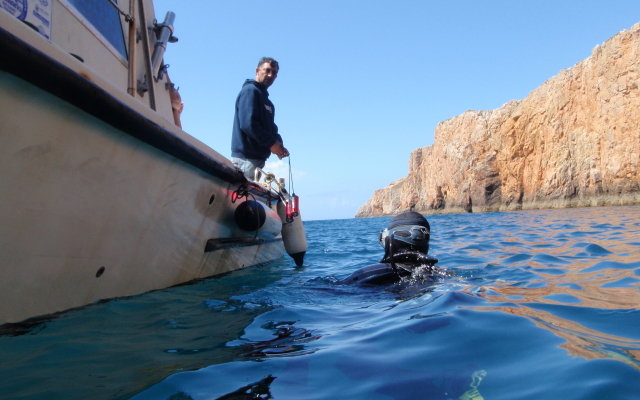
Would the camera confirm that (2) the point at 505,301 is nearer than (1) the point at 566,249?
Yes

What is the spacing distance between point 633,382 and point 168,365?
153cm

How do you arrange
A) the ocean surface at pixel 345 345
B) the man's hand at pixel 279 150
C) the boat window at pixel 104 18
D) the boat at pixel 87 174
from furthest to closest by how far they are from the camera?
1. the man's hand at pixel 279 150
2. the boat window at pixel 104 18
3. the boat at pixel 87 174
4. the ocean surface at pixel 345 345

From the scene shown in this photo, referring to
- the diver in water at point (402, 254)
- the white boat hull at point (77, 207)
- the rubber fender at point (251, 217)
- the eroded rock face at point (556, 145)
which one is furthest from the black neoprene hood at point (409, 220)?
the eroded rock face at point (556, 145)

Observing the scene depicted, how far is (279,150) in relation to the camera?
15.1ft

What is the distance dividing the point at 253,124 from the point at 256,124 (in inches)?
1.6

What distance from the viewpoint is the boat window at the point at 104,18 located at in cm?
271

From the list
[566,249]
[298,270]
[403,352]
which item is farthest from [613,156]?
[403,352]

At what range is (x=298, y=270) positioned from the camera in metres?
5.02

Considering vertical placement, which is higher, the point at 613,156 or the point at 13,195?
the point at 613,156

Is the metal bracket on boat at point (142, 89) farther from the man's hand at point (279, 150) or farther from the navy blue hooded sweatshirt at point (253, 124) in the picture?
the man's hand at point (279, 150)

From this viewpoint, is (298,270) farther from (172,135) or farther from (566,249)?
(566,249)

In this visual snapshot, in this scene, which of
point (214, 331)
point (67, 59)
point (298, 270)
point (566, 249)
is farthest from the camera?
point (566, 249)

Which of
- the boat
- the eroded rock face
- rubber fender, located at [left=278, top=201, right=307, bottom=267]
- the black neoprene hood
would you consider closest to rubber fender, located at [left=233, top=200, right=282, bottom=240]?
the boat

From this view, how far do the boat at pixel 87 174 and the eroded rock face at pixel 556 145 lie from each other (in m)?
31.9
